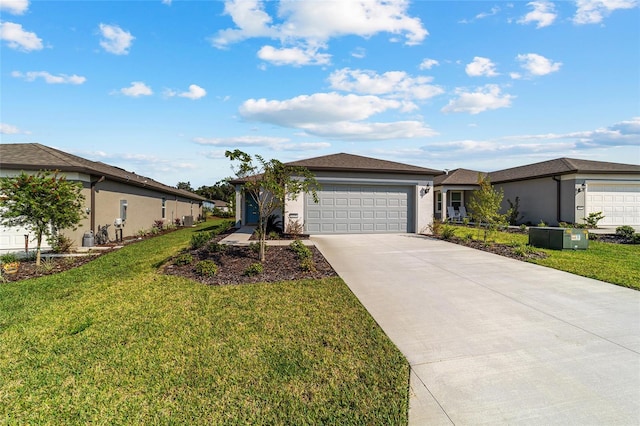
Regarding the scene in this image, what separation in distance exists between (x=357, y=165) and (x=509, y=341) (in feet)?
36.8

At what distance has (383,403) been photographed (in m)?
2.68

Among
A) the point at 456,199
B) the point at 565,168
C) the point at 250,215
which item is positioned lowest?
the point at 250,215

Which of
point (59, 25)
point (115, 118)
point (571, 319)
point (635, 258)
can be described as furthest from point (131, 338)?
point (115, 118)

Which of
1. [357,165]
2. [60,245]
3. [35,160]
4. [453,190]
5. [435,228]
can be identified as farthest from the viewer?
[453,190]

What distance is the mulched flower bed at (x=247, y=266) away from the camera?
6.67 m

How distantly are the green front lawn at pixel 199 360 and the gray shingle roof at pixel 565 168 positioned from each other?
727 inches

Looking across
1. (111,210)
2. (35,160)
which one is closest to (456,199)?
(111,210)

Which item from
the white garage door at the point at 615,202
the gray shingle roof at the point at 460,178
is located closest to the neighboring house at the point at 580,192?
the white garage door at the point at 615,202

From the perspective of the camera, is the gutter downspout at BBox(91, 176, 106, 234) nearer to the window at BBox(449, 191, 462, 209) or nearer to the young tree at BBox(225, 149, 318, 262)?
the young tree at BBox(225, 149, 318, 262)

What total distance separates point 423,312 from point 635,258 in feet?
28.3

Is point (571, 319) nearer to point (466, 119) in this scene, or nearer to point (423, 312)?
point (423, 312)

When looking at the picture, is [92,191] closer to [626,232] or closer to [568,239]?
[568,239]

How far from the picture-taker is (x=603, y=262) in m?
8.23

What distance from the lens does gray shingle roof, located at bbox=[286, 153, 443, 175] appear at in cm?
1371
